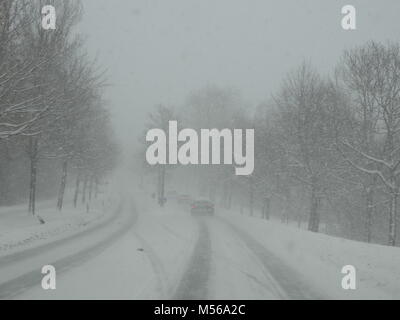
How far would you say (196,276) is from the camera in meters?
10.2

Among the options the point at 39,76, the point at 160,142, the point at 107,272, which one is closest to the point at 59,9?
the point at 39,76

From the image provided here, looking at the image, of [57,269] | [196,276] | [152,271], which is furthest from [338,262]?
[57,269]

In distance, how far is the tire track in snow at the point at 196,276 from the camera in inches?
331

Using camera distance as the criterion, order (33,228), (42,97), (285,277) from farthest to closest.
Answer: (33,228)
(42,97)
(285,277)

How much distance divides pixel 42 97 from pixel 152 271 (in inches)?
358

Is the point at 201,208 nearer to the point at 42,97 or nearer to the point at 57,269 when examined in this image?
the point at 42,97

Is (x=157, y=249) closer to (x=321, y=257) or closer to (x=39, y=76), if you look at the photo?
(x=321, y=257)

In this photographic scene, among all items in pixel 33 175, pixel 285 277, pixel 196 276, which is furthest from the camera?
pixel 33 175

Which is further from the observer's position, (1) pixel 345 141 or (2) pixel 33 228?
(1) pixel 345 141

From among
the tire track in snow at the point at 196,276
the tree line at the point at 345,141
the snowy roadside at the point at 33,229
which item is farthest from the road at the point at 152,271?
the tree line at the point at 345,141

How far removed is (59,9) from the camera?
19.0m

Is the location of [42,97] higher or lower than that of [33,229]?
higher

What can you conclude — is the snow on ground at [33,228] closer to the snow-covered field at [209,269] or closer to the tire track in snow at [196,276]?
the snow-covered field at [209,269]
